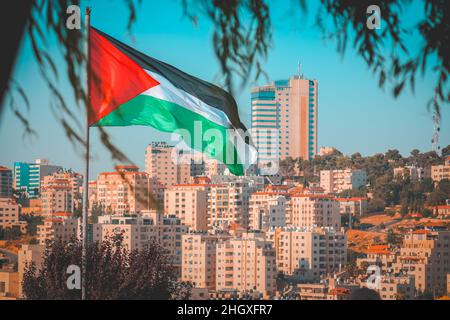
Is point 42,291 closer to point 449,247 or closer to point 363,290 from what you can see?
point 363,290

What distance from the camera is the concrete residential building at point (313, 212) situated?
5059cm

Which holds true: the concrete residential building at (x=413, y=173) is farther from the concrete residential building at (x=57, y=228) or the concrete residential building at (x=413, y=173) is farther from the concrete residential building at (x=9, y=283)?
the concrete residential building at (x=9, y=283)

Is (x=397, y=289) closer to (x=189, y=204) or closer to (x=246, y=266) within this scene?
(x=246, y=266)

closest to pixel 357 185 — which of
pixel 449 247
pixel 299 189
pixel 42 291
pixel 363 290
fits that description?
pixel 299 189

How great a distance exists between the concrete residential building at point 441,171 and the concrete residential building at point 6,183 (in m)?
23.3

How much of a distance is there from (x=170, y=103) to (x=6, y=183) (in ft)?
126

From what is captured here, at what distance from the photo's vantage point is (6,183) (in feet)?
143

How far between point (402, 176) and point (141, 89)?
172 feet

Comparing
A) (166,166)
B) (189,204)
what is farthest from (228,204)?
(166,166)

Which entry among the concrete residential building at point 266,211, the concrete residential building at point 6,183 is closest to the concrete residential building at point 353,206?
the concrete residential building at point 266,211

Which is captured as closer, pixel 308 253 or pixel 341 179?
Answer: pixel 308 253

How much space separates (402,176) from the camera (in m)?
57.6

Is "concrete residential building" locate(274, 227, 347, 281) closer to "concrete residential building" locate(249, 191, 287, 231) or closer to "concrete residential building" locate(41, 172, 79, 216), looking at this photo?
"concrete residential building" locate(249, 191, 287, 231)

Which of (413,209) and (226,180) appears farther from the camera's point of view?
(226,180)
